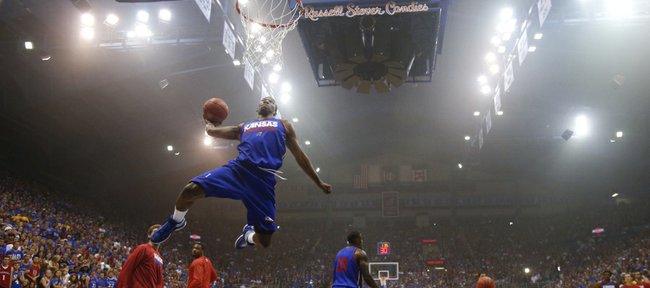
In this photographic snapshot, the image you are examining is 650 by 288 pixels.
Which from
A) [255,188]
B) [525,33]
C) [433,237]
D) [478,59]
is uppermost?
[478,59]

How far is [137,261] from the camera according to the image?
18.6 ft

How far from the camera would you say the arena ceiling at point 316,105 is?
1672 centimetres

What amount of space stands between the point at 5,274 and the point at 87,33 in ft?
28.6

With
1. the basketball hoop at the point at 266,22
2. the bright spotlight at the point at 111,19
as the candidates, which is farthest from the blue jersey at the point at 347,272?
the bright spotlight at the point at 111,19

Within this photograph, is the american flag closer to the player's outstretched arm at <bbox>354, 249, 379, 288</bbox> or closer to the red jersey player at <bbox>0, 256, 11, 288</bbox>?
the red jersey player at <bbox>0, 256, 11, 288</bbox>

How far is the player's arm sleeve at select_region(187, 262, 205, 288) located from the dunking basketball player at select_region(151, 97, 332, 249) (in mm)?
2000

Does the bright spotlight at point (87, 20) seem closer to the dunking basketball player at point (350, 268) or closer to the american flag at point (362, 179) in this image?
the dunking basketball player at point (350, 268)

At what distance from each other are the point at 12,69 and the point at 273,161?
1928 centimetres

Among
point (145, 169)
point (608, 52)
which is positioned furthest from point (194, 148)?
point (608, 52)

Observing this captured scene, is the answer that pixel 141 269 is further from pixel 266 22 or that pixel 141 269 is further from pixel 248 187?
pixel 266 22

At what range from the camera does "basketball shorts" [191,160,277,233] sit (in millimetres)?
4215

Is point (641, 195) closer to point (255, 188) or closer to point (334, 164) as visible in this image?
point (334, 164)

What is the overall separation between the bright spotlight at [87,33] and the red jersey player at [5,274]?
27.6 ft

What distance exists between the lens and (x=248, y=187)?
436 cm
